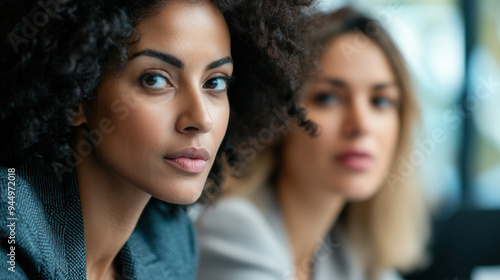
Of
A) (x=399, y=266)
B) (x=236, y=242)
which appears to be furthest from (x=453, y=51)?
(x=236, y=242)

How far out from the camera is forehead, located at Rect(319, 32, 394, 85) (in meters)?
1.19

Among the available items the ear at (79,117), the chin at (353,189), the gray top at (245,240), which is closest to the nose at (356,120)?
the chin at (353,189)

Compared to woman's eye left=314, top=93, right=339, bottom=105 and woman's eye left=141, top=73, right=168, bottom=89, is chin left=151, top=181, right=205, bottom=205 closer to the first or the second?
woman's eye left=141, top=73, right=168, bottom=89

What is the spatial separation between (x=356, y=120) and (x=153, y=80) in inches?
24.3

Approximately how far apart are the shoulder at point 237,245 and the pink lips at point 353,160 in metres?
0.23

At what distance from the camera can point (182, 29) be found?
0.67 metres

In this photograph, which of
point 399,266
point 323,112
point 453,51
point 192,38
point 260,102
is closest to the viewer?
point 192,38

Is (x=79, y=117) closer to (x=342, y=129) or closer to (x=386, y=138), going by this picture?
(x=342, y=129)

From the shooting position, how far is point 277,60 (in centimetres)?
77

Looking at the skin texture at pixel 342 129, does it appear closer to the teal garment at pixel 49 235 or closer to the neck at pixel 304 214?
the neck at pixel 304 214

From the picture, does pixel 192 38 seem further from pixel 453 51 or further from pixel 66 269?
pixel 453 51

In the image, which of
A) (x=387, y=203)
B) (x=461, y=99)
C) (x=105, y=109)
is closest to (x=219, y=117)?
(x=105, y=109)

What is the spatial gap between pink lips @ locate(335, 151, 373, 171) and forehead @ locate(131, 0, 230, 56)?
0.54 m

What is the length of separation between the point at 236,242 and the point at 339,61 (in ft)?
1.53
